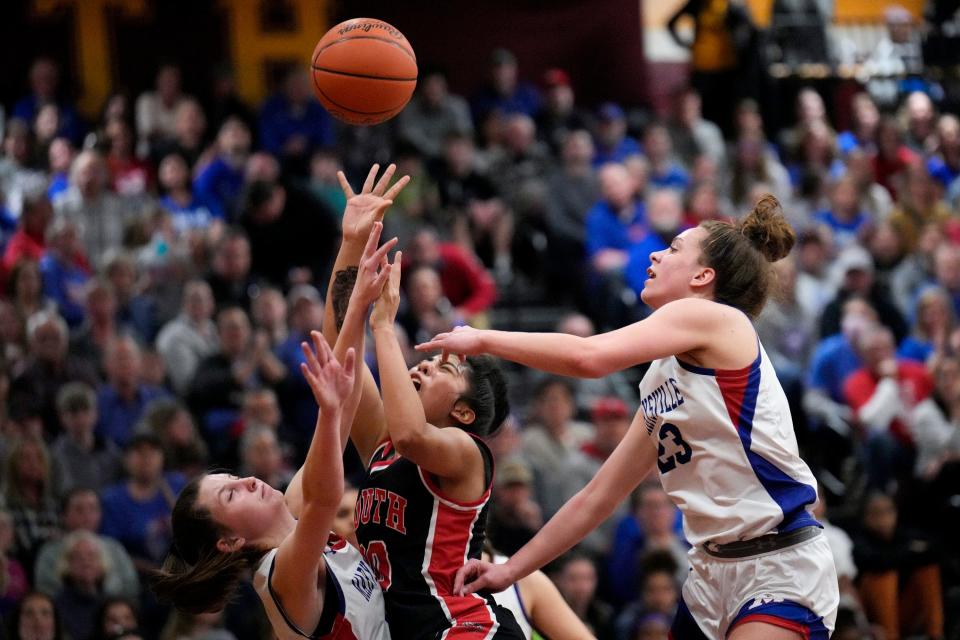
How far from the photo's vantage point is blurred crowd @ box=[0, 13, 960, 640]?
750 cm

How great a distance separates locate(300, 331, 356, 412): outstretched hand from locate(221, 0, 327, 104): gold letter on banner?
32.5 ft

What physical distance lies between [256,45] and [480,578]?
997cm

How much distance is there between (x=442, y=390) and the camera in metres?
4.27

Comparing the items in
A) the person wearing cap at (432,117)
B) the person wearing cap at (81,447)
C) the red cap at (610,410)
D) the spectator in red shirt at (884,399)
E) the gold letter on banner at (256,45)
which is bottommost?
the spectator in red shirt at (884,399)

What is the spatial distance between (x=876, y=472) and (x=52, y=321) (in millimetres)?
5430

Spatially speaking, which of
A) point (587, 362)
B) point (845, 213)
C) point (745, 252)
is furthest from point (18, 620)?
point (845, 213)

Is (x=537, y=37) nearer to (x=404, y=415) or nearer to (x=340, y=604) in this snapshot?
(x=404, y=415)

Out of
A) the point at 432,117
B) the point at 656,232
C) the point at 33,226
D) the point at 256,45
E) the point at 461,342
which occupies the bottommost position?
the point at 656,232

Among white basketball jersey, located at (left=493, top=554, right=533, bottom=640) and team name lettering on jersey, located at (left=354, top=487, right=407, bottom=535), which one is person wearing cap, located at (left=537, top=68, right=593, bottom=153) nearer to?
white basketball jersey, located at (left=493, top=554, right=533, bottom=640)

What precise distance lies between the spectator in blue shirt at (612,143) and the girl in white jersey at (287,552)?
8.75 m

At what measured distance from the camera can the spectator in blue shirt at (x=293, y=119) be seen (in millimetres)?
11578

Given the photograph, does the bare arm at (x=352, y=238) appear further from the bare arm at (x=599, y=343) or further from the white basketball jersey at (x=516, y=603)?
the white basketball jersey at (x=516, y=603)

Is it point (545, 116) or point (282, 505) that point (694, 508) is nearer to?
point (282, 505)

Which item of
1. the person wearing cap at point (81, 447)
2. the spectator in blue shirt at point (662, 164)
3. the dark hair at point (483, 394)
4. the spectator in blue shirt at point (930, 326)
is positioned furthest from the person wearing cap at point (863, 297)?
the dark hair at point (483, 394)
